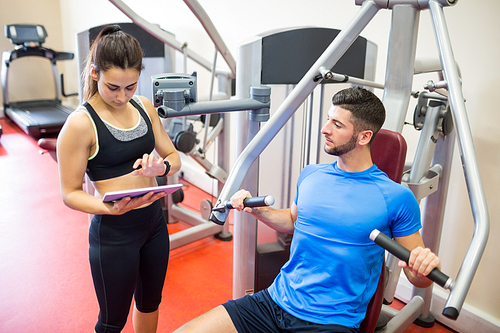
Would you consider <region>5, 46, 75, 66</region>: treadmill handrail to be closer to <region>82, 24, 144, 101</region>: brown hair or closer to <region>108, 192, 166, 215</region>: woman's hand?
<region>82, 24, 144, 101</region>: brown hair

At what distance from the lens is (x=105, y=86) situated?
126cm

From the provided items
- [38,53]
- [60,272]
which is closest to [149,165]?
[60,272]

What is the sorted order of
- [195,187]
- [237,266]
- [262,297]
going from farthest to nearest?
1. [195,187]
2. [237,266]
3. [262,297]

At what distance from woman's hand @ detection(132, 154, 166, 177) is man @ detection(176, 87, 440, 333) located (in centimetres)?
28

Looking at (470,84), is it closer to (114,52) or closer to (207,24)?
(207,24)

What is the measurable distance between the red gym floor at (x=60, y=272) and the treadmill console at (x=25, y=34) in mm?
3111

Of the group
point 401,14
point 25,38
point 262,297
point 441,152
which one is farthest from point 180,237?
point 25,38

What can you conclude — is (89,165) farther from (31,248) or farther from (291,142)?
(31,248)

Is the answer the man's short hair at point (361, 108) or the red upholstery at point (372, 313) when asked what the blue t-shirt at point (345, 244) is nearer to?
the red upholstery at point (372, 313)

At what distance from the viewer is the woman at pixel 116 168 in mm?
1259

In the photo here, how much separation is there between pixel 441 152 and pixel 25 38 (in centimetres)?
607

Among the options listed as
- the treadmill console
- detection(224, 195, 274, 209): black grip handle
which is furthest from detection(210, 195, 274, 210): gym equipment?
the treadmill console

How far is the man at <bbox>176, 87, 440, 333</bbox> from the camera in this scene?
125 cm

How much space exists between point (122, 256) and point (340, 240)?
70 centimetres
